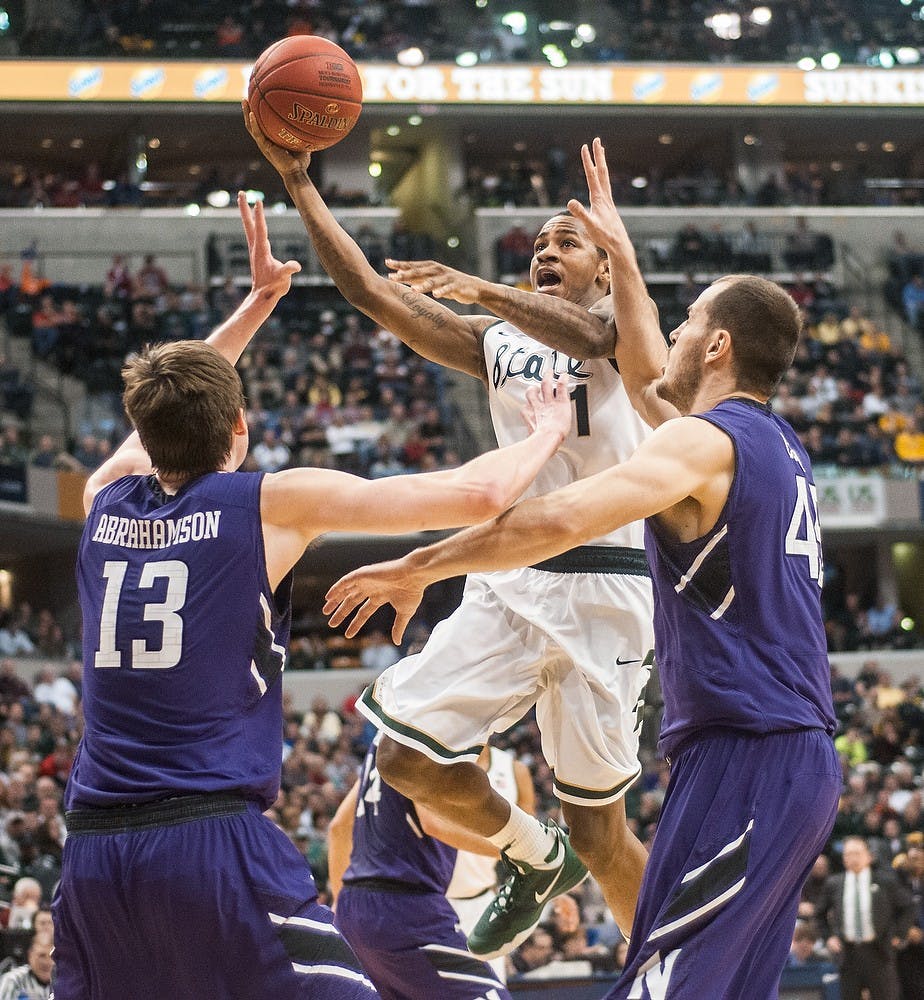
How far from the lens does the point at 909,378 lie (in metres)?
25.2

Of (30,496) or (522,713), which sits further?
(30,496)

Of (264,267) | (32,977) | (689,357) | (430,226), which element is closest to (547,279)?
(264,267)

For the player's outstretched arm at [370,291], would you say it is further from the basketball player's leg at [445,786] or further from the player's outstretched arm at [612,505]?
the player's outstretched arm at [612,505]

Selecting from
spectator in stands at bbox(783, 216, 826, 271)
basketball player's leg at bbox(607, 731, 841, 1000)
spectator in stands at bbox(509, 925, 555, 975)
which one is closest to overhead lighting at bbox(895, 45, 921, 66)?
spectator in stands at bbox(783, 216, 826, 271)

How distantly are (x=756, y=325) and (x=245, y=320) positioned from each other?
1770 millimetres

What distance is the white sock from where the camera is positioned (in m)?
5.56

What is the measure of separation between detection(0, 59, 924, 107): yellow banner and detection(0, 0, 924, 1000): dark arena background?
0.05 metres

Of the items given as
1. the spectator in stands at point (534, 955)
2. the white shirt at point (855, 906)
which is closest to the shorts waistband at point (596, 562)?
the spectator in stands at point (534, 955)

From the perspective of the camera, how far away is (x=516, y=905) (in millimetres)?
5727

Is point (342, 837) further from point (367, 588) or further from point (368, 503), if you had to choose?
point (368, 503)

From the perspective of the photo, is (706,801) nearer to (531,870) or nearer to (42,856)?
(531,870)

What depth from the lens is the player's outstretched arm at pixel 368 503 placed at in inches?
138

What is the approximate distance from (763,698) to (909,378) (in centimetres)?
2277

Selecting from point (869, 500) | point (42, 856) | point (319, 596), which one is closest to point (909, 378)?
point (869, 500)
